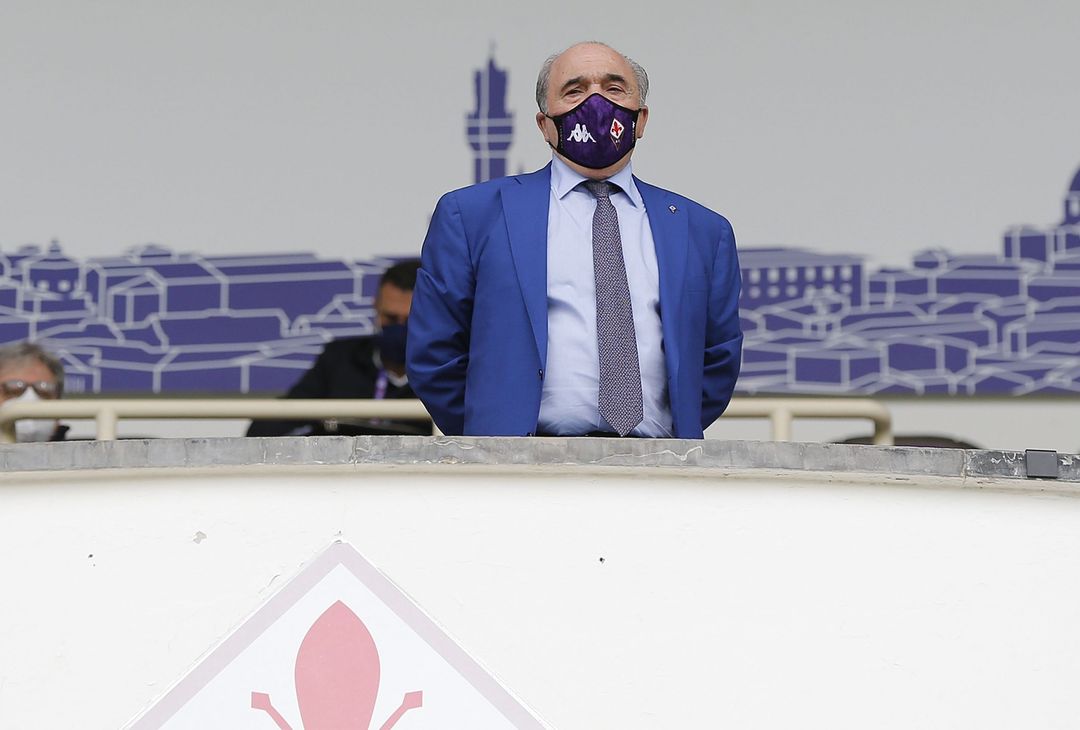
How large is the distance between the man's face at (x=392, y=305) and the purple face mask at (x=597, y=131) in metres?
2.05

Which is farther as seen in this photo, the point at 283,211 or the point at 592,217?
the point at 283,211

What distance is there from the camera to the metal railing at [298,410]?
3.63 meters

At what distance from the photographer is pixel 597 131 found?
302 cm

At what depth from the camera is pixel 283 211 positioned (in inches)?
243

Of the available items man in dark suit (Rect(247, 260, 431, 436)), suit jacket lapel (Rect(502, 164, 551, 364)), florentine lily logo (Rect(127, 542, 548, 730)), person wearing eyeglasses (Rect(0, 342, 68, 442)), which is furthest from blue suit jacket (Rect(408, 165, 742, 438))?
person wearing eyeglasses (Rect(0, 342, 68, 442))

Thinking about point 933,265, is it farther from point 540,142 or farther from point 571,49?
point 571,49

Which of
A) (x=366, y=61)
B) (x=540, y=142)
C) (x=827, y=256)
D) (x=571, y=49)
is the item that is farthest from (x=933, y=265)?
(x=571, y=49)

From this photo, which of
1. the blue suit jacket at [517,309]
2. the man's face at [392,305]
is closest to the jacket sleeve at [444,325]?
the blue suit jacket at [517,309]

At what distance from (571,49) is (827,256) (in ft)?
10.3

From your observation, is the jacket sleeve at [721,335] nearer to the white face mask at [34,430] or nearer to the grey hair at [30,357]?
the white face mask at [34,430]

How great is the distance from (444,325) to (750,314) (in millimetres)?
3064

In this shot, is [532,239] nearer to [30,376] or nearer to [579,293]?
[579,293]

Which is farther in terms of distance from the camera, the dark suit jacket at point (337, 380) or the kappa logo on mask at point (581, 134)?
the dark suit jacket at point (337, 380)

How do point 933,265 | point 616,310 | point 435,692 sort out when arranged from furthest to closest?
point 933,265
point 616,310
point 435,692
